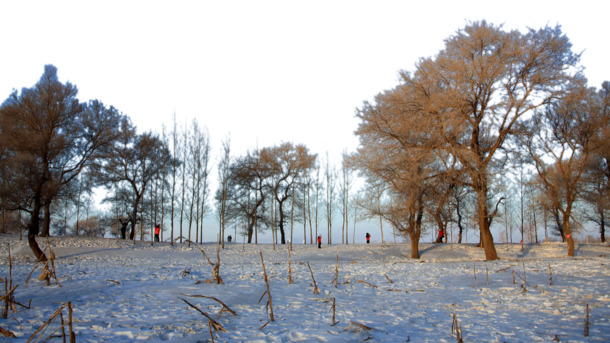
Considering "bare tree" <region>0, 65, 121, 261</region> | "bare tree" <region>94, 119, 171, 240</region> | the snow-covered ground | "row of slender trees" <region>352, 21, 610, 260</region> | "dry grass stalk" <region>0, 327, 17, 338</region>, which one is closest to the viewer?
"dry grass stalk" <region>0, 327, 17, 338</region>

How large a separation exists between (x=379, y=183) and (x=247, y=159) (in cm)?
1830

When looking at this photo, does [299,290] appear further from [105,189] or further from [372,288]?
[105,189]

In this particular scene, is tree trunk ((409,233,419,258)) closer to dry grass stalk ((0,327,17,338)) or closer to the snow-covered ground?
the snow-covered ground

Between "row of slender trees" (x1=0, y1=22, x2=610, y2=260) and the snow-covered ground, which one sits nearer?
the snow-covered ground

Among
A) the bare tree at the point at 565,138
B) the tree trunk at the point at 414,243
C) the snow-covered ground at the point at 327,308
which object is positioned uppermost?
the bare tree at the point at 565,138

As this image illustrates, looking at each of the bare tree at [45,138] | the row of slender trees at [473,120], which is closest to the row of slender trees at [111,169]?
the bare tree at [45,138]

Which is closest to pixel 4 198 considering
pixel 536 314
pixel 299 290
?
pixel 299 290

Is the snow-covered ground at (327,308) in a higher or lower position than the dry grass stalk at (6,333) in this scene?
lower

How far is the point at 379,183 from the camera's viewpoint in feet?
58.1

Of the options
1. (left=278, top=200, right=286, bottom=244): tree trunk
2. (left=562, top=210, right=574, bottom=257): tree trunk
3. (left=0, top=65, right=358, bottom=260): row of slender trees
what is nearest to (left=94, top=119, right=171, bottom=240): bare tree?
(left=0, top=65, right=358, bottom=260): row of slender trees

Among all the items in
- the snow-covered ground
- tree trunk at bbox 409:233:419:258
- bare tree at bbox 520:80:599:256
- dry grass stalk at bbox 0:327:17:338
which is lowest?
tree trunk at bbox 409:233:419:258

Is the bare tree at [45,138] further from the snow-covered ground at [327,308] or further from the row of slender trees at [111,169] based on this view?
the snow-covered ground at [327,308]

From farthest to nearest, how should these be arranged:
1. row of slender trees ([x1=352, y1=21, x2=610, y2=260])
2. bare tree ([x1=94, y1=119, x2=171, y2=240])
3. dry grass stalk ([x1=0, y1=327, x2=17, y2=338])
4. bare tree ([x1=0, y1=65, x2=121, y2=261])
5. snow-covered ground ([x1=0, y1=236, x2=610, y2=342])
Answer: bare tree ([x1=94, y1=119, x2=171, y2=240]) → bare tree ([x1=0, y1=65, x2=121, y2=261]) → row of slender trees ([x1=352, y1=21, x2=610, y2=260]) → snow-covered ground ([x1=0, y1=236, x2=610, y2=342]) → dry grass stalk ([x1=0, y1=327, x2=17, y2=338])

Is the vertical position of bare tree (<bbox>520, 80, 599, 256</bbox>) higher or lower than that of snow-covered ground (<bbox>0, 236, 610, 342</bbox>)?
higher
